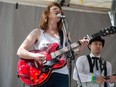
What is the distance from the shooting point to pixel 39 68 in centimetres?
229

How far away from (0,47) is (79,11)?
1315mm

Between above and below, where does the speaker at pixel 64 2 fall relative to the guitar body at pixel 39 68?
above

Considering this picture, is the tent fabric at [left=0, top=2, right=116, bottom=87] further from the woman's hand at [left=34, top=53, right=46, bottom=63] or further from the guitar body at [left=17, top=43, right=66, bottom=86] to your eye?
the woman's hand at [left=34, top=53, right=46, bottom=63]

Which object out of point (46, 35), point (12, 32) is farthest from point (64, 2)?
point (46, 35)

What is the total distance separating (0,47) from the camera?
394cm

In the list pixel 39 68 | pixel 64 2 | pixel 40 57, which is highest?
pixel 64 2

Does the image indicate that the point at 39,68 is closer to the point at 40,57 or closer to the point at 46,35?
the point at 40,57

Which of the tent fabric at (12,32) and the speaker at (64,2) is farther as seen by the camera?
the tent fabric at (12,32)

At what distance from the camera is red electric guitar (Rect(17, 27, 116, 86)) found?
2.20 metres

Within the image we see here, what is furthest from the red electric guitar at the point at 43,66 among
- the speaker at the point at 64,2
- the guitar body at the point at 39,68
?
the speaker at the point at 64,2

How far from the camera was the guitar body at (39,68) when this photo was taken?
2.18 metres

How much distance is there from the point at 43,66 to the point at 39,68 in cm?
4

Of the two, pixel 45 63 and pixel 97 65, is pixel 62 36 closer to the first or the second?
pixel 45 63

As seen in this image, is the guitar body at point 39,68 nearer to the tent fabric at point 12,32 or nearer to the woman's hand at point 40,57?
the woman's hand at point 40,57
